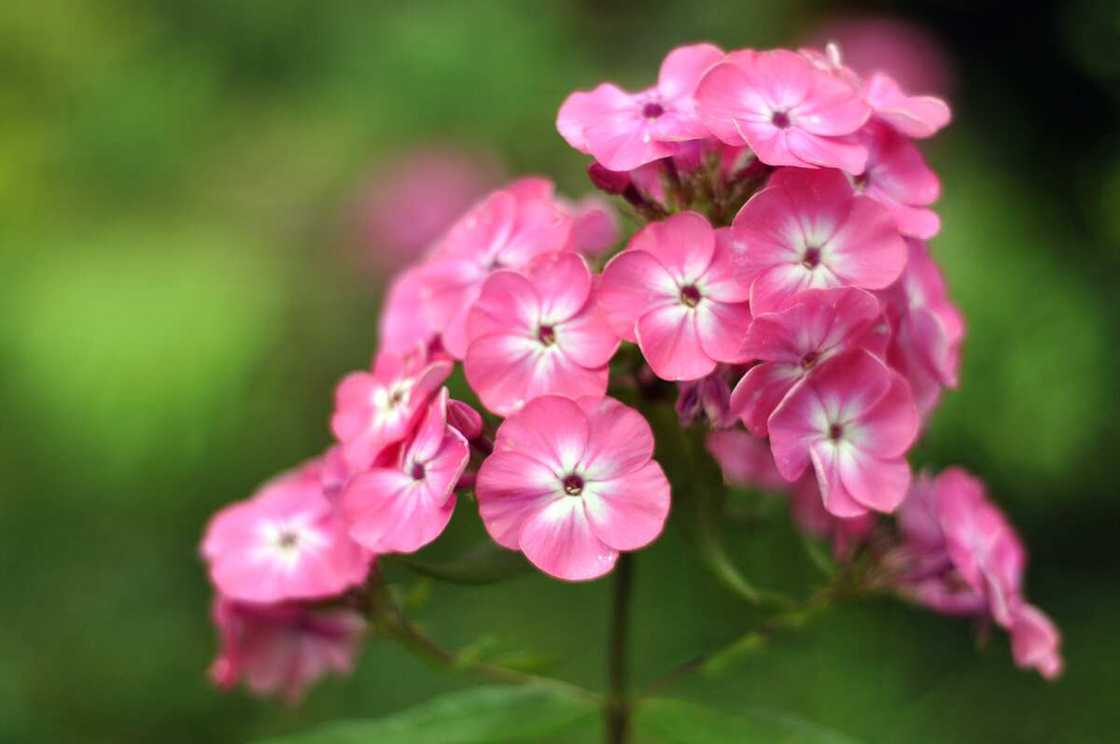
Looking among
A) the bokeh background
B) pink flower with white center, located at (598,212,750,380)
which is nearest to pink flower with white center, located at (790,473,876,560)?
pink flower with white center, located at (598,212,750,380)

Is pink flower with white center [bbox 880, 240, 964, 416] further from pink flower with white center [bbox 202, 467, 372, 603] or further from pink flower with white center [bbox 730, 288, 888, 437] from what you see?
pink flower with white center [bbox 202, 467, 372, 603]

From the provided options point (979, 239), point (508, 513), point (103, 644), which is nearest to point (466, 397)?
point (103, 644)

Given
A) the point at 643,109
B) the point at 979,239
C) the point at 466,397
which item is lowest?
the point at 466,397

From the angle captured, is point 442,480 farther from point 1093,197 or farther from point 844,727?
point 1093,197

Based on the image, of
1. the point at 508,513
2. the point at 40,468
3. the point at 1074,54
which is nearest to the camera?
the point at 508,513

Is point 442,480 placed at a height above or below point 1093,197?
above

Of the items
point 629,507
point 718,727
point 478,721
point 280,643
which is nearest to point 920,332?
point 629,507
